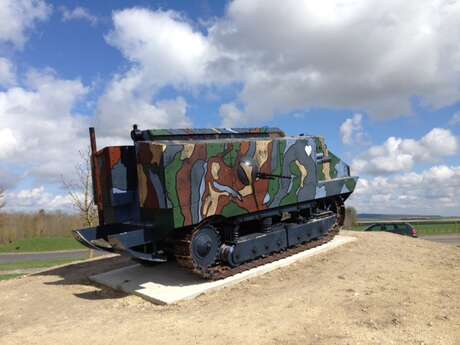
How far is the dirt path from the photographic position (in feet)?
23.5

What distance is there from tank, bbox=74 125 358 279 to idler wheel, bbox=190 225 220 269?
0.02 metres

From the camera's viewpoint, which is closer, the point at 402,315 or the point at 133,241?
the point at 402,315

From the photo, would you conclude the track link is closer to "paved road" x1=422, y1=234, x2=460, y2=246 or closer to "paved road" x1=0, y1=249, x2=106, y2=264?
"paved road" x1=0, y1=249, x2=106, y2=264

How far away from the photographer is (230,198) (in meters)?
10.1

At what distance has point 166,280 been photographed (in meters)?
10.3

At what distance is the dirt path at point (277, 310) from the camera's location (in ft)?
23.5

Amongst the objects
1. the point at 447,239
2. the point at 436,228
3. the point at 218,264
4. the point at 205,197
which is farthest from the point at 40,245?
the point at 436,228

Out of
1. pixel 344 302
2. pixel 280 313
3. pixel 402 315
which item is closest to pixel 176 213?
pixel 280 313

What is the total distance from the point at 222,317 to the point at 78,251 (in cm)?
3162

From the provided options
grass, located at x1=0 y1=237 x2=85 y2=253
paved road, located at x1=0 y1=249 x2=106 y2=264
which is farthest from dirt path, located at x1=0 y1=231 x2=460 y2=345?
grass, located at x1=0 y1=237 x2=85 y2=253

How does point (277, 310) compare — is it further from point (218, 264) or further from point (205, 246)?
point (218, 264)

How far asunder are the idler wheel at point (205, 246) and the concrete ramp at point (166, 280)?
446 mm

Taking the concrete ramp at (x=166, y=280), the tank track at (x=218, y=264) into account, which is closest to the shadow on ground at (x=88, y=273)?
the concrete ramp at (x=166, y=280)

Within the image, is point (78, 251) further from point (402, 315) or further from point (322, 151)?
point (402, 315)
